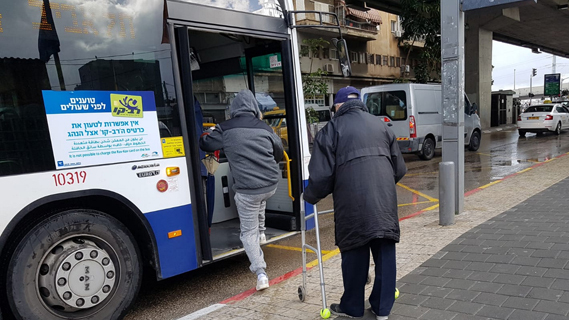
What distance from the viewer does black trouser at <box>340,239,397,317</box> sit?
312cm

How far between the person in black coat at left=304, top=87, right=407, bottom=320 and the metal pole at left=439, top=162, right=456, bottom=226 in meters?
3.00

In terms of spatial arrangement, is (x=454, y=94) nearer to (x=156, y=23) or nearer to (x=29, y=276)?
(x=156, y=23)

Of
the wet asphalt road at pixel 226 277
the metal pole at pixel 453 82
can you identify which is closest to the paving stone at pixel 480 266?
the wet asphalt road at pixel 226 277

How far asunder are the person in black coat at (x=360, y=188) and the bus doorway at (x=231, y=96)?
1848 millimetres

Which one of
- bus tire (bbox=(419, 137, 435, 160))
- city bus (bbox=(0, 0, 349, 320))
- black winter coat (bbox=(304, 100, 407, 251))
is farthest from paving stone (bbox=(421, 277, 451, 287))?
bus tire (bbox=(419, 137, 435, 160))

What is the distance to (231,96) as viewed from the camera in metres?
6.19

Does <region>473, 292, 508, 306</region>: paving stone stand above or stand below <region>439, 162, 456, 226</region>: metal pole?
below

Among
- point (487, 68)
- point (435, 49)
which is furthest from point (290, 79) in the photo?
point (487, 68)

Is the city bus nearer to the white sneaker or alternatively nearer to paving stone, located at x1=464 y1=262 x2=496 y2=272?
the white sneaker

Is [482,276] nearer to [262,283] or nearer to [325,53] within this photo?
[262,283]

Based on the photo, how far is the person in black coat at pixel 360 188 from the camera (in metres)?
2.98

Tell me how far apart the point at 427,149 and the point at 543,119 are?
10.9m

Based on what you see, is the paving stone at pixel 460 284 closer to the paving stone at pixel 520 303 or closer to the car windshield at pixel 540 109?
the paving stone at pixel 520 303

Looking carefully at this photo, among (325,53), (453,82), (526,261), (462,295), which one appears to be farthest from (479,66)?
(462,295)
